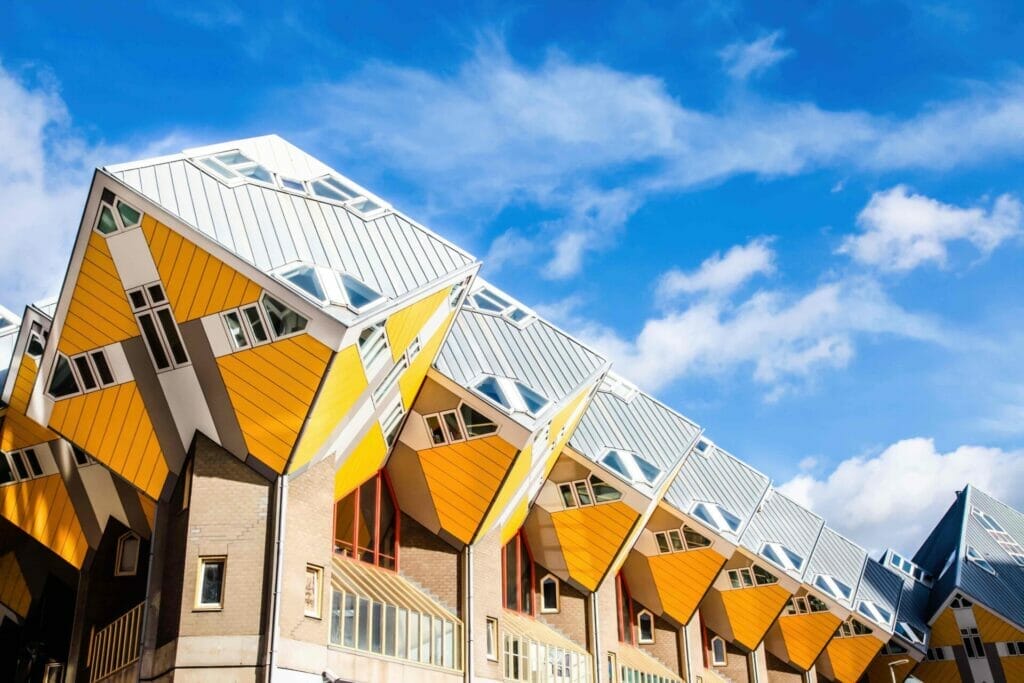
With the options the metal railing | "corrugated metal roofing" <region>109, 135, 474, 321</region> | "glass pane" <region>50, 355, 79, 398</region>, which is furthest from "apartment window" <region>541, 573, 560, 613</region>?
"glass pane" <region>50, 355, 79, 398</region>

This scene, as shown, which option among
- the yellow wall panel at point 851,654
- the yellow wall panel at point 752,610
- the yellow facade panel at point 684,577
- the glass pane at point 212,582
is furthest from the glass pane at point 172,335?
the yellow wall panel at point 851,654

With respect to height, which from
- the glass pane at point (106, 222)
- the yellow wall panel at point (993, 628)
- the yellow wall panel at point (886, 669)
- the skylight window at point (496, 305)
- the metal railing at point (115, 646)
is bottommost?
the metal railing at point (115, 646)

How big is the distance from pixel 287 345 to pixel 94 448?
6799 millimetres

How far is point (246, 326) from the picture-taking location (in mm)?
19516

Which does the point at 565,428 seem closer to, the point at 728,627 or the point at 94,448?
the point at 94,448

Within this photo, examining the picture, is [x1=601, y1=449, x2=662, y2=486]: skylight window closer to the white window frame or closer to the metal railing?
the white window frame

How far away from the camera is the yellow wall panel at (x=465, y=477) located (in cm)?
2584

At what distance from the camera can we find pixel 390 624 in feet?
77.6

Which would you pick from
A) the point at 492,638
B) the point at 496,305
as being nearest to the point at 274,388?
the point at 492,638

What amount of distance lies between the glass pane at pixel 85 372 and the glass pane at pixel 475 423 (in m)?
9.27

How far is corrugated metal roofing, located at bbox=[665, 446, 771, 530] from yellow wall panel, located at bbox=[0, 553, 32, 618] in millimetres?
22267

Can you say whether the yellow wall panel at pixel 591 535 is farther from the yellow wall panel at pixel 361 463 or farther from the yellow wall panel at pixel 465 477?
the yellow wall panel at pixel 361 463

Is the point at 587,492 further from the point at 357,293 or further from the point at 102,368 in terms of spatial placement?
the point at 102,368

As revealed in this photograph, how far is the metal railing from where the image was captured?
21.8m
